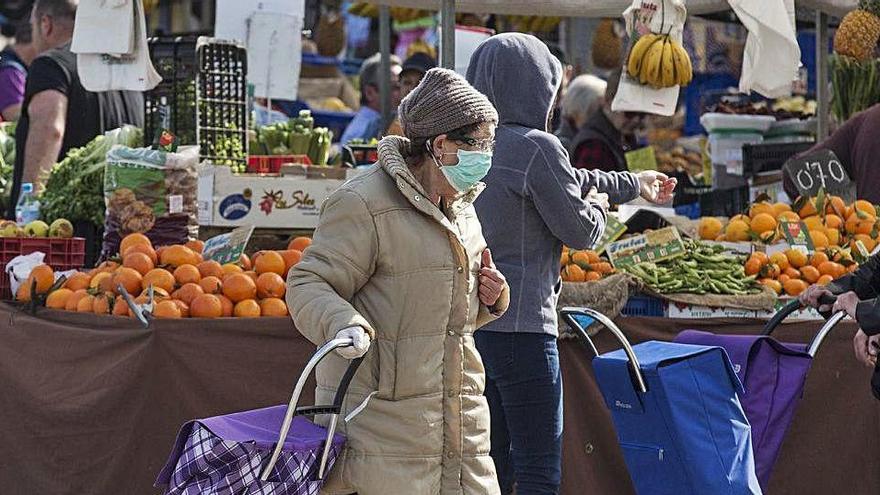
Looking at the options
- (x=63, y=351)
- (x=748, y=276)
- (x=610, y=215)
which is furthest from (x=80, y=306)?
(x=748, y=276)

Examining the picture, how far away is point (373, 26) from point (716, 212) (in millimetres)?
6798

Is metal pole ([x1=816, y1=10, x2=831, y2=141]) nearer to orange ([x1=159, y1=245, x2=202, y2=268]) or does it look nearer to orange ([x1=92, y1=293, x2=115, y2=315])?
orange ([x1=159, y1=245, x2=202, y2=268])

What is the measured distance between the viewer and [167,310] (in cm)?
541

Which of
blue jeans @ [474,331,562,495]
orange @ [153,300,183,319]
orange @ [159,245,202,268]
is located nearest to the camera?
blue jeans @ [474,331,562,495]

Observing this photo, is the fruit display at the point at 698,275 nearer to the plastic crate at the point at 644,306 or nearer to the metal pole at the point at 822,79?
the plastic crate at the point at 644,306

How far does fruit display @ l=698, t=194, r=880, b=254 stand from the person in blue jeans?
193cm

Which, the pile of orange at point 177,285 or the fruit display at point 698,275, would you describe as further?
the fruit display at point 698,275

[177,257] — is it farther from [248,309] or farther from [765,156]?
[765,156]

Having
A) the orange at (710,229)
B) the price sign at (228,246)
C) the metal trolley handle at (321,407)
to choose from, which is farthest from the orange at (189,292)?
the orange at (710,229)

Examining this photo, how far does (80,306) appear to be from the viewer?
221 inches

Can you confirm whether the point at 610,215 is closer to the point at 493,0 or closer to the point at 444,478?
the point at 493,0

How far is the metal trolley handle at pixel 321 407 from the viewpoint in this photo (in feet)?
10.3

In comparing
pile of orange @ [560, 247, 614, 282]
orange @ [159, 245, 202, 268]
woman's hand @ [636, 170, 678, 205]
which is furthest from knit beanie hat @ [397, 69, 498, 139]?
orange @ [159, 245, 202, 268]

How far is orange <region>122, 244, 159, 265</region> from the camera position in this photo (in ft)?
18.9
